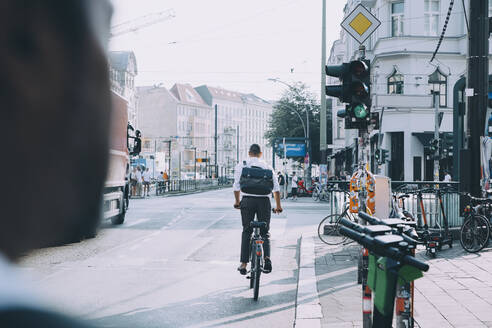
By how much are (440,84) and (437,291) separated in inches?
1150

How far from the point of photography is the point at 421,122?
3262cm

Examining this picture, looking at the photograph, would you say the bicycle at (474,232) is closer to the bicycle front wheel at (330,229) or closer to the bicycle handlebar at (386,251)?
the bicycle front wheel at (330,229)

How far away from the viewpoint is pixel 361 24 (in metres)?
7.90

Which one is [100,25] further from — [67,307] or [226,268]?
[226,268]

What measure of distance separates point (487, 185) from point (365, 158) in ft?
16.5

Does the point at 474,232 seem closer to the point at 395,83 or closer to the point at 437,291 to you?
the point at 437,291

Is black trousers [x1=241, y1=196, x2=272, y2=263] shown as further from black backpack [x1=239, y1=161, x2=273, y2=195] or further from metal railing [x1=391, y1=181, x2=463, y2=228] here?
metal railing [x1=391, y1=181, x2=463, y2=228]

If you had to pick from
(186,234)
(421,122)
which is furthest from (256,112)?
(186,234)

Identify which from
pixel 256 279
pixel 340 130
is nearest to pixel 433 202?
pixel 256 279

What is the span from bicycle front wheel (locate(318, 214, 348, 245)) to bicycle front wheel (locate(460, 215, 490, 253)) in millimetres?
2370

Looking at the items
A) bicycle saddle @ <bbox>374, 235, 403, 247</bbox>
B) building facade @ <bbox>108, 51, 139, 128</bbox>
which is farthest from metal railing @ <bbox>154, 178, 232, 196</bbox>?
building facade @ <bbox>108, 51, 139, 128</bbox>

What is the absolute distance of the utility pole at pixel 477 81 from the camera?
1019 centimetres

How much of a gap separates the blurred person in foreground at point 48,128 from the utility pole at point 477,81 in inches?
416

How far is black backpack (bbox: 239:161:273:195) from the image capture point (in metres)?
6.86
